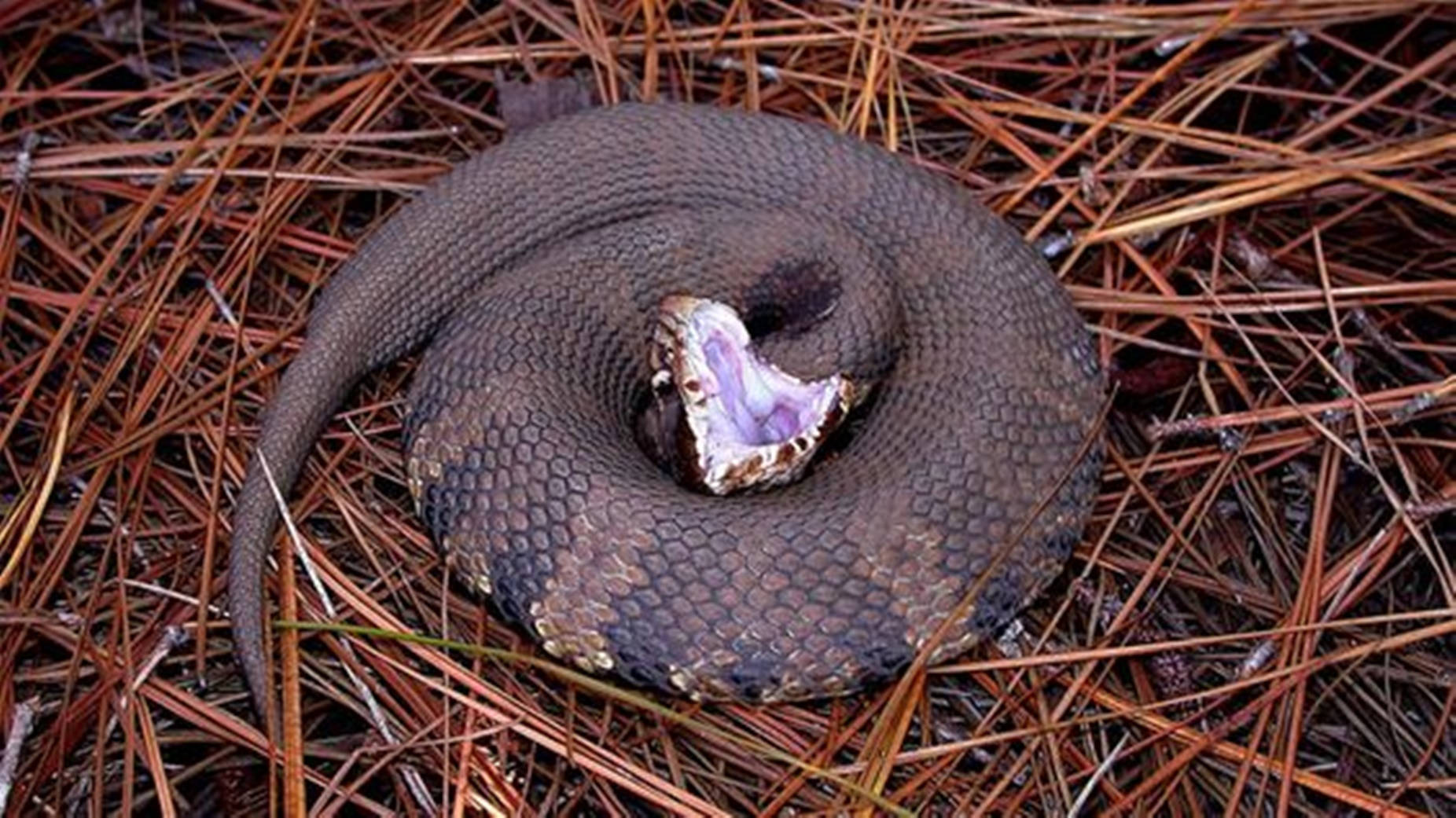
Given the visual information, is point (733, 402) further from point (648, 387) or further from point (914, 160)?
point (914, 160)

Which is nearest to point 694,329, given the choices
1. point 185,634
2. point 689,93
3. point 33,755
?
point 689,93

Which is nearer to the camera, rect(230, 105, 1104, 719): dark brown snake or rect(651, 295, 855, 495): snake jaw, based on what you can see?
rect(230, 105, 1104, 719): dark brown snake

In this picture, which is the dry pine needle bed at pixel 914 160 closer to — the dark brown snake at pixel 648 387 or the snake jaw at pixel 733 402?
the dark brown snake at pixel 648 387

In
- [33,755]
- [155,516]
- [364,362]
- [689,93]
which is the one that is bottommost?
[33,755]

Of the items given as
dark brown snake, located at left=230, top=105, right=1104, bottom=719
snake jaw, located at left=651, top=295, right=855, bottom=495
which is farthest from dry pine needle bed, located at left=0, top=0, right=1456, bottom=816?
snake jaw, located at left=651, top=295, right=855, bottom=495

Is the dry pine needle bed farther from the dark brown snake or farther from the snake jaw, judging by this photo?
the snake jaw

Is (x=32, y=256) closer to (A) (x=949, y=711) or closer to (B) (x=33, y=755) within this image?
(B) (x=33, y=755)
